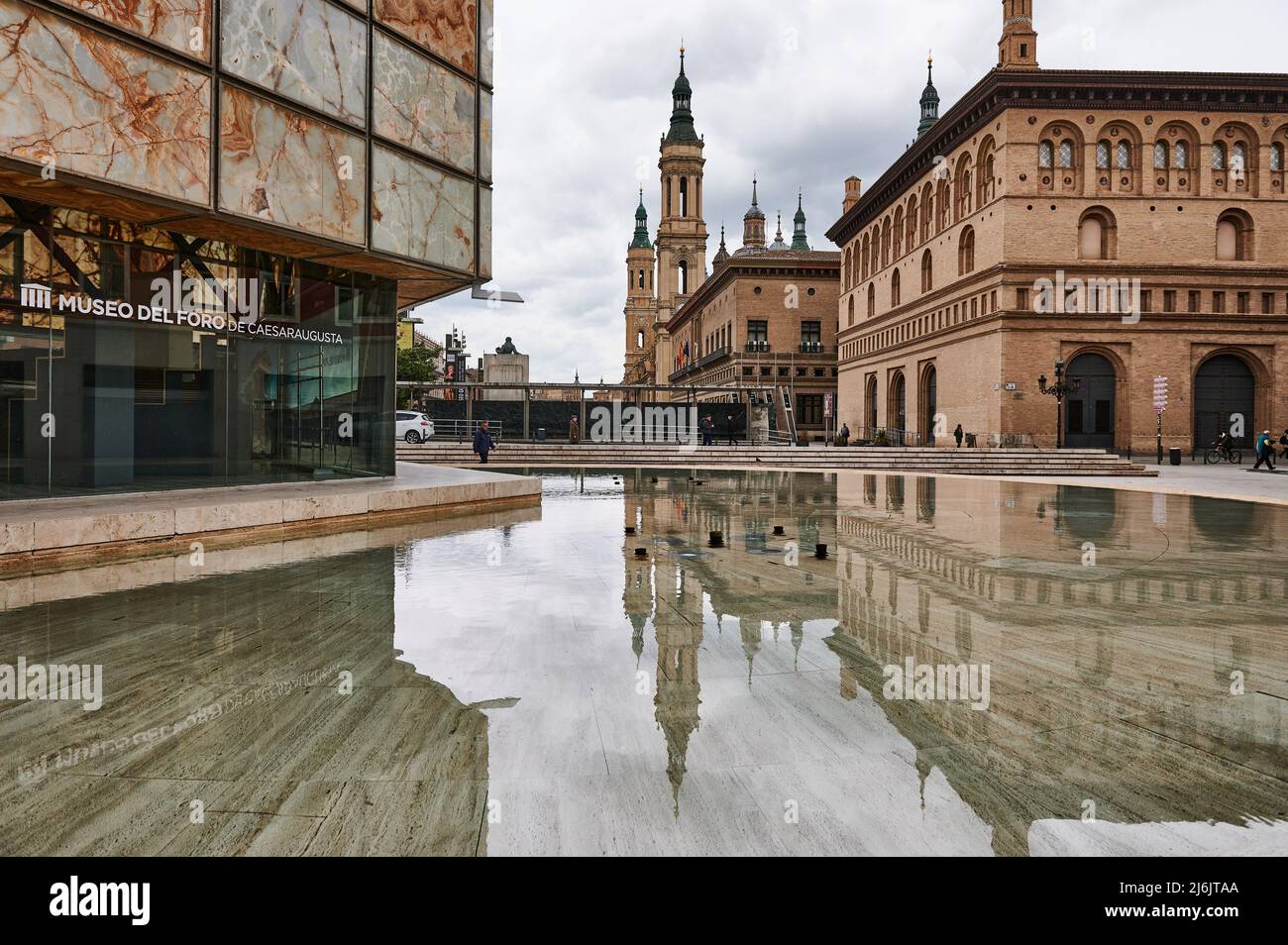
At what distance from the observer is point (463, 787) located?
318cm

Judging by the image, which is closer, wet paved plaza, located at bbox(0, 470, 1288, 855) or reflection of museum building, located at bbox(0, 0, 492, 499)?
wet paved plaza, located at bbox(0, 470, 1288, 855)

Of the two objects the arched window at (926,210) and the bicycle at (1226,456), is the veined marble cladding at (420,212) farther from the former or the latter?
the arched window at (926,210)

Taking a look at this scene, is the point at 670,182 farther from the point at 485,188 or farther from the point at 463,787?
the point at 463,787

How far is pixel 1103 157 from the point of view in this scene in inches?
1528

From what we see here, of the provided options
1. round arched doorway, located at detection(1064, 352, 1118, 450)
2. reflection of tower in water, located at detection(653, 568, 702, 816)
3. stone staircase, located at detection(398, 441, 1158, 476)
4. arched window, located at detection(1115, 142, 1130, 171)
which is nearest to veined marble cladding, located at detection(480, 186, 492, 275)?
reflection of tower in water, located at detection(653, 568, 702, 816)

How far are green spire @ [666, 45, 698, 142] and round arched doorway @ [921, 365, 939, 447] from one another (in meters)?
69.2

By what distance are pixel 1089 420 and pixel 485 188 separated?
35159 millimetres

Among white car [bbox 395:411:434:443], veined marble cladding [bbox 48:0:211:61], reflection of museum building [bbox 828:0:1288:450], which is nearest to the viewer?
veined marble cladding [bbox 48:0:211:61]

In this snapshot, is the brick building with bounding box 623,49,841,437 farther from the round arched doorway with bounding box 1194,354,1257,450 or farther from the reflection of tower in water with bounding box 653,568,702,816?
the reflection of tower in water with bounding box 653,568,702,816

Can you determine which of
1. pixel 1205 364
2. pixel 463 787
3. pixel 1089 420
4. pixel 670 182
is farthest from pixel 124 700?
pixel 670 182

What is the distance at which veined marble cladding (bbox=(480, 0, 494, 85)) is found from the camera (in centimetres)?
1598

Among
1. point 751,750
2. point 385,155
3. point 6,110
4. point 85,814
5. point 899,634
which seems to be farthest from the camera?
point 385,155

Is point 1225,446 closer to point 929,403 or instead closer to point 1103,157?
point 1103,157

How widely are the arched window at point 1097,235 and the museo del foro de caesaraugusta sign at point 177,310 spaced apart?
38030mm
